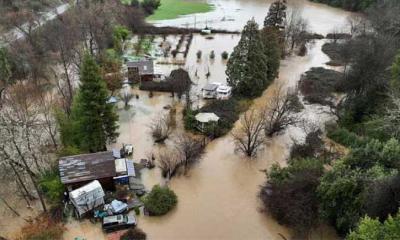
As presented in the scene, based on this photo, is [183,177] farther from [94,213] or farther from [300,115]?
[300,115]

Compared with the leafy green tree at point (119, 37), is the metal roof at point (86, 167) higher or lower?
lower

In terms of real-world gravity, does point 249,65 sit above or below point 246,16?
below

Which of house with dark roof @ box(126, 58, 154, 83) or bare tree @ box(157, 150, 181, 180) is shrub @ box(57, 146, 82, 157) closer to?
bare tree @ box(157, 150, 181, 180)

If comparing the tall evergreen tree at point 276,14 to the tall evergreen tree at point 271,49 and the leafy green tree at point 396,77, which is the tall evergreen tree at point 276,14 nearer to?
the tall evergreen tree at point 271,49

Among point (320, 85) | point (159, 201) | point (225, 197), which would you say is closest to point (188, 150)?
point (225, 197)

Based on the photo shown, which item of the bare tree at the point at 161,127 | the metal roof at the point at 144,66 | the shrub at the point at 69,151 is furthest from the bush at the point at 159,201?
the metal roof at the point at 144,66

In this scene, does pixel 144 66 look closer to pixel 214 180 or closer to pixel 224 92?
pixel 224 92
